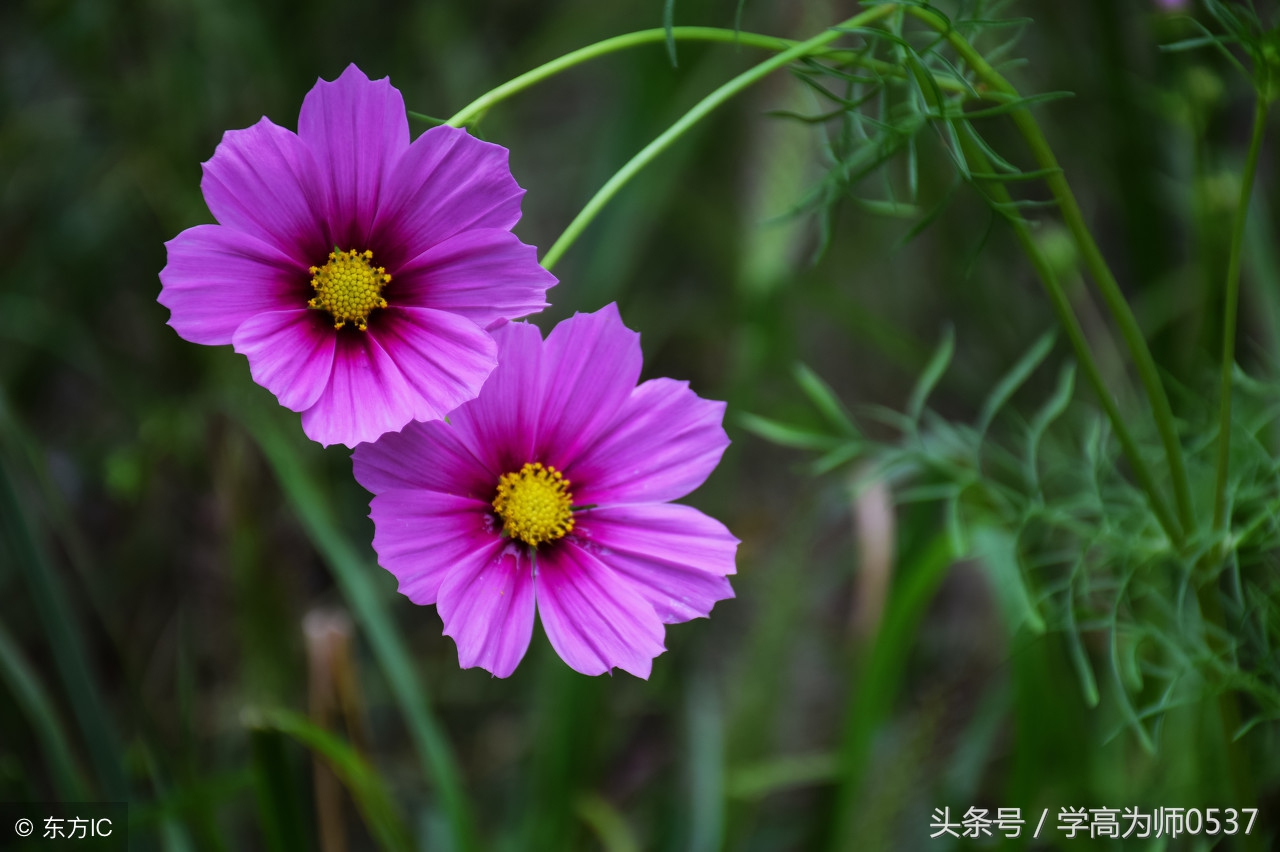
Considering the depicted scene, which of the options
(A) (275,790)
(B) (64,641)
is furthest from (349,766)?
(B) (64,641)

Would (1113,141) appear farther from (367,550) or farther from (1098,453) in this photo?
(367,550)

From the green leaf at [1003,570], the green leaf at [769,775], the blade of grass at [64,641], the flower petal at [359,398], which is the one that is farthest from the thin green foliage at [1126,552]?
the blade of grass at [64,641]

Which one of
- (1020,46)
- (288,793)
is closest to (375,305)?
(288,793)

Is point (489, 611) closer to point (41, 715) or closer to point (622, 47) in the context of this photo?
point (622, 47)

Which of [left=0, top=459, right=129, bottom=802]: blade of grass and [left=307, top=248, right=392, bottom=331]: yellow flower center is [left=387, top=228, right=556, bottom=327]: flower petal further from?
[left=0, top=459, right=129, bottom=802]: blade of grass

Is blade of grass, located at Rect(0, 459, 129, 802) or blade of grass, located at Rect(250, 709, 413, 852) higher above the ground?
blade of grass, located at Rect(0, 459, 129, 802)

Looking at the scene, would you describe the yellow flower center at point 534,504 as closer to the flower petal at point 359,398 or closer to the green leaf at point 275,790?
the flower petal at point 359,398

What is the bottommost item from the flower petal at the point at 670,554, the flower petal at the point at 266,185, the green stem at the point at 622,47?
the flower petal at the point at 670,554

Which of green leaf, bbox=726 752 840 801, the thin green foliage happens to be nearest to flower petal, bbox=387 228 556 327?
the thin green foliage
